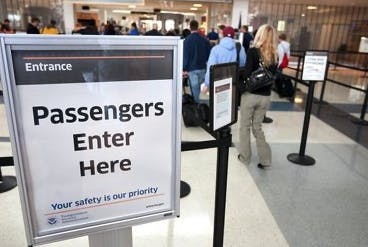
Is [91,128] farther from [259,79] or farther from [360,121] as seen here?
[360,121]

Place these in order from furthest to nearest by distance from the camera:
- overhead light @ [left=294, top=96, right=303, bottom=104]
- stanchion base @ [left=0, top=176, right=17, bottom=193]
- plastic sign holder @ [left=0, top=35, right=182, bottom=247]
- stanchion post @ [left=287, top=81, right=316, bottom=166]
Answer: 1. overhead light @ [left=294, top=96, right=303, bottom=104]
2. stanchion post @ [left=287, top=81, right=316, bottom=166]
3. stanchion base @ [left=0, top=176, right=17, bottom=193]
4. plastic sign holder @ [left=0, top=35, right=182, bottom=247]

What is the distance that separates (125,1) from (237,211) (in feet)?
25.8

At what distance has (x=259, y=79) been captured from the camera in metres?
3.09

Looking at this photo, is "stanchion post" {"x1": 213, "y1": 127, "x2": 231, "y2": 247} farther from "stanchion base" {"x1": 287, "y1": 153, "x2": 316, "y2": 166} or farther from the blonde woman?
"stanchion base" {"x1": 287, "y1": 153, "x2": 316, "y2": 166}

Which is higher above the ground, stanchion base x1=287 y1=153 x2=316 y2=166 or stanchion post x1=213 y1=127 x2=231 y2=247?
stanchion post x1=213 y1=127 x2=231 y2=247

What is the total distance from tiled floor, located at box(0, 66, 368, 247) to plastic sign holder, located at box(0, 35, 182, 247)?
1.21 metres

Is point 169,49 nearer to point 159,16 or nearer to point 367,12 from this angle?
point 159,16

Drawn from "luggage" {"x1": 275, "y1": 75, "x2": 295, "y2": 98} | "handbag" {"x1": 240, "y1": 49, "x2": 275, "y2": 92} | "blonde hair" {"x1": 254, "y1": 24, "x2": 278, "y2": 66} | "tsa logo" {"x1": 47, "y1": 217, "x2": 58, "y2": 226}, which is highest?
"blonde hair" {"x1": 254, "y1": 24, "x2": 278, "y2": 66}

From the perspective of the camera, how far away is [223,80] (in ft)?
4.55

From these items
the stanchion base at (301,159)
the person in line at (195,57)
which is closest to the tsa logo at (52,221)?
the stanchion base at (301,159)

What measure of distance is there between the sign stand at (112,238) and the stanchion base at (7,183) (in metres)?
2.00

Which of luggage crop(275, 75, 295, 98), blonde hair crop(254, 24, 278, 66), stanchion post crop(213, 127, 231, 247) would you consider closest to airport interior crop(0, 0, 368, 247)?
stanchion post crop(213, 127, 231, 247)

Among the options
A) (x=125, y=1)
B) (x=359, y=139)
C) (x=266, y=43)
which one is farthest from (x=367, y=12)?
(x=266, y=43)

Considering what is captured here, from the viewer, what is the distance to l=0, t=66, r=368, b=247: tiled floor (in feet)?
7.61
